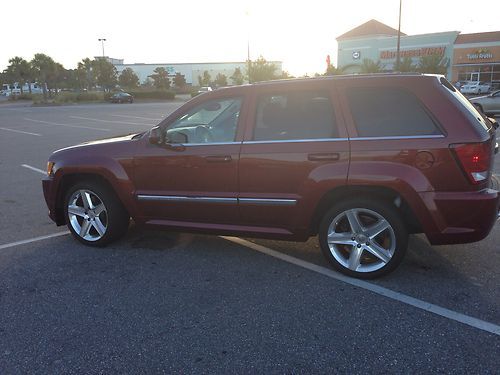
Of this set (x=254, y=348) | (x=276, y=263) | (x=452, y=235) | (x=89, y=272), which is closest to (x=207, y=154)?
(x=276, y=263)

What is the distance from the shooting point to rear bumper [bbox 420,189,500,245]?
3.67 metres

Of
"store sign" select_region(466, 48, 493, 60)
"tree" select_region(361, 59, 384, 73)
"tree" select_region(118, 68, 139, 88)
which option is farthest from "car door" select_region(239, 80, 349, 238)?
"tree" select_region(118, 68, 139, 88)

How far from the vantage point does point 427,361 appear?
2898 mm

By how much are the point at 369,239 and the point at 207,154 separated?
1687mm

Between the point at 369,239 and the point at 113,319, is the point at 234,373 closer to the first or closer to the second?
the point at 113,319

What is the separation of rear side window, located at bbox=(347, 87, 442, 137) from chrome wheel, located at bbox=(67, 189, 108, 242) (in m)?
2.85

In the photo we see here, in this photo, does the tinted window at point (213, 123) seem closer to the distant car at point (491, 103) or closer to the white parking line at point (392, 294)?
the white parking line at point (392, 294)

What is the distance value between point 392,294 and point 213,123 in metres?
2.36

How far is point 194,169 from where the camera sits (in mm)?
4398

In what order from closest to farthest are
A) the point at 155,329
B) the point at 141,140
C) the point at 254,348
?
the point at 254,348, the point at 155,329, the point at 141,140

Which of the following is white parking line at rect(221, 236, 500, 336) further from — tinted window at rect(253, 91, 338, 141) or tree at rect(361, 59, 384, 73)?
tree at rect(361, 59, 384, 73)

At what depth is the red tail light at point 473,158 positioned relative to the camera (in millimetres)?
3609

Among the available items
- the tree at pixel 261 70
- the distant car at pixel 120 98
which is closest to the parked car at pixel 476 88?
the tree at pixel 261 70

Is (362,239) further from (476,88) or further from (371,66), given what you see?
(371,66)
